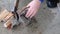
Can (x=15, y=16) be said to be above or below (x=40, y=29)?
above

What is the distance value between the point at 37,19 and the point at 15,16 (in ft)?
0.78

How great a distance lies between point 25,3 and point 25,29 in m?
0.37

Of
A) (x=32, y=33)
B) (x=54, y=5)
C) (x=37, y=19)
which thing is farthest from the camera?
(x=54, y=5)

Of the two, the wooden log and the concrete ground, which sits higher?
the wooden log

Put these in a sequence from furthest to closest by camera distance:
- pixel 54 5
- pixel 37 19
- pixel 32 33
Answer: pixel 54 5, pixel 37 19, pixel 32 33

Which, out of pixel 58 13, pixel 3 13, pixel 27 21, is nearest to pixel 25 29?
pixel 27 21

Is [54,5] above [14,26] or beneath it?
above

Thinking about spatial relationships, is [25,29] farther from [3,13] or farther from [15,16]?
[3,13]

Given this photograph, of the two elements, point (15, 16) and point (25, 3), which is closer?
point (15, 16)

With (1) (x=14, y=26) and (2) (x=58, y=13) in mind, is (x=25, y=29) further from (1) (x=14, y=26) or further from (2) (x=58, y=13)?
(2) (x=58, y=13)

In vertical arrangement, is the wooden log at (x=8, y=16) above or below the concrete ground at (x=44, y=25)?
above

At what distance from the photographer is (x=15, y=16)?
63.7 inches

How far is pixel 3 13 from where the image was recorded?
1688mm

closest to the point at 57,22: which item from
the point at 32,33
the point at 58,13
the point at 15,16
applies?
the point at 58,13
